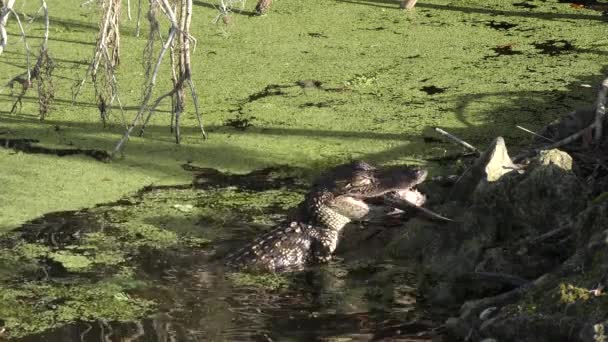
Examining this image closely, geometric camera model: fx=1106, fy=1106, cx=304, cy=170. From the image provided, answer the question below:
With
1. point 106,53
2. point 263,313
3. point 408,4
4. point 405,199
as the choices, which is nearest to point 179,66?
point 106,53

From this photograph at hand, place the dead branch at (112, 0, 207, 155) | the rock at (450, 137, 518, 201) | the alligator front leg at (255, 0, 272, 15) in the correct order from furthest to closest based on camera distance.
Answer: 1. the alligator front leg at (255, 0, 272, 15)
2. the dead branch at (112, 0, 207, 155)
3. the rock at (450, 137, 518, 201)

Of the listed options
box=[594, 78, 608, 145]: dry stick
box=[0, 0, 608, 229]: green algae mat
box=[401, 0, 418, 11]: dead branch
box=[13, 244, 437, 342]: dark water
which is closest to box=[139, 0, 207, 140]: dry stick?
box=[0, 0, 608, 229]: green algae mat

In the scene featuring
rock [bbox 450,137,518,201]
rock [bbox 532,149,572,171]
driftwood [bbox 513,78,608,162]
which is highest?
driftwood [bbox 513,78,608,162]

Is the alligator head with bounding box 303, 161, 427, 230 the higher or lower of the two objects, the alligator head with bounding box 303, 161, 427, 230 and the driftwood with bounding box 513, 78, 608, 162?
the lower

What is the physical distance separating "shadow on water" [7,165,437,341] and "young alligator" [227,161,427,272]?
0.13m

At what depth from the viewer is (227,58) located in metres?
9.38

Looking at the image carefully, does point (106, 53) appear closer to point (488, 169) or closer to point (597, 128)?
point (488, 169)

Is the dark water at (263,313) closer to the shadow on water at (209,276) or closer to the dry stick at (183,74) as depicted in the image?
the shadow on water at (209,276)

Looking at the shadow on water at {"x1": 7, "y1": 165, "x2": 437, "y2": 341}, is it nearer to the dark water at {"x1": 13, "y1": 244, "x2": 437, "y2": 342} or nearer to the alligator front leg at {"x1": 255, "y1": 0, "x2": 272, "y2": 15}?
the dark water at {"x1": 13, "y1": 244, "x2": 437, "y2": 342}

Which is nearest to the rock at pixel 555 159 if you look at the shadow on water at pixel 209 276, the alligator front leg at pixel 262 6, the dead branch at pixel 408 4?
the shadow on water at pixel 209 276

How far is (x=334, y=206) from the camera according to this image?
6.19 meters

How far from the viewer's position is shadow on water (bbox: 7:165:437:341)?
5062 millimetres

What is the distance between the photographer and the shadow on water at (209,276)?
199 inches

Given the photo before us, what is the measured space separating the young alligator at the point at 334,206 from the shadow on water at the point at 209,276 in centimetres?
13
